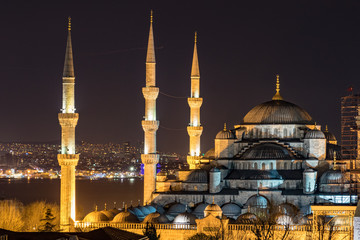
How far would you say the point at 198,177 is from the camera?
184ft

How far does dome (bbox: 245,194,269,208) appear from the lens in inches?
2061

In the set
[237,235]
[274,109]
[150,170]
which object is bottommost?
[237,235]

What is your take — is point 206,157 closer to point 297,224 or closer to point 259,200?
point 259,200

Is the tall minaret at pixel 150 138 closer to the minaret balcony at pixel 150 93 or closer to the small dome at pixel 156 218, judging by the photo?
the minaret balcony at pixel 150 93

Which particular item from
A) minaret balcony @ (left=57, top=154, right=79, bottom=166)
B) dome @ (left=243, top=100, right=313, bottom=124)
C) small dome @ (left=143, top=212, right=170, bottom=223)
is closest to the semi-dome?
small dome @ (left=143, top=212, right=170, bottom=223)

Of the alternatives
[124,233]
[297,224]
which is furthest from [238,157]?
[124,233]

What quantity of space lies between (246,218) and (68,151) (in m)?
9.45

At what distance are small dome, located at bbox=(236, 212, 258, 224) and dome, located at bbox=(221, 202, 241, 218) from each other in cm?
247

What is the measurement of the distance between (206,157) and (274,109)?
575 centimetres

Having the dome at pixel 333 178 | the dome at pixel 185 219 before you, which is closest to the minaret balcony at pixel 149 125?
the dome at pixel 185 219

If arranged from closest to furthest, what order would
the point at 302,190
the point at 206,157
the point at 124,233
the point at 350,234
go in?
the point at 124,233
the point at 350,234
the point at 302,190
the point at 206,157

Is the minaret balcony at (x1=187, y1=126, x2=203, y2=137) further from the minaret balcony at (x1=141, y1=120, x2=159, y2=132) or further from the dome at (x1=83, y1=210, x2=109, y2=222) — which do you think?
the dome at (x1=83, y1=210, x2=109, y2=222)

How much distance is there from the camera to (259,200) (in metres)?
52.6

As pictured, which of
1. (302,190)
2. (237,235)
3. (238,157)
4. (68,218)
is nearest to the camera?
(237,235)
